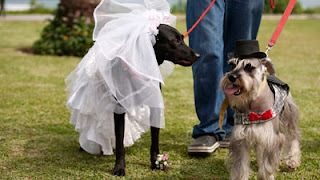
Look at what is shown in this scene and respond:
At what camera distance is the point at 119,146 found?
3.77 meters

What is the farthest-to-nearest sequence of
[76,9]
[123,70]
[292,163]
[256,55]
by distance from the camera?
[76,9] → [292,163] → [123,70] → [256,55]

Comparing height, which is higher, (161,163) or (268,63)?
(268,63)

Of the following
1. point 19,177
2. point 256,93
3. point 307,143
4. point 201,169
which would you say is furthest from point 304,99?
point 19,177

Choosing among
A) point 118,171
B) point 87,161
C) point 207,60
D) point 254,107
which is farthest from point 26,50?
point 254,107

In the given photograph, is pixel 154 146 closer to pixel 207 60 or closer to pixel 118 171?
pixel 118 171

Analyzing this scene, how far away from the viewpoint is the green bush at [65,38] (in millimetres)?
11095

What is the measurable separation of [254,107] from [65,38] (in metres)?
8.92

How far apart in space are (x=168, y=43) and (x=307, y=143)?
2.09 metres

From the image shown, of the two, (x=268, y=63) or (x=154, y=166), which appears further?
(x=154, y=166)

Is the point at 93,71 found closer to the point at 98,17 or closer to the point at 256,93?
the point at 98,17

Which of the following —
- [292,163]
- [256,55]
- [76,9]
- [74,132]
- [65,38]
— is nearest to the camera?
[256,55]

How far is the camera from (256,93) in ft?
9.89

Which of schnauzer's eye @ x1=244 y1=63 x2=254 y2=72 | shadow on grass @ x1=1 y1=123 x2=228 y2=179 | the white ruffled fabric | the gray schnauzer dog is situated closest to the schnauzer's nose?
the gray schnauzer dog

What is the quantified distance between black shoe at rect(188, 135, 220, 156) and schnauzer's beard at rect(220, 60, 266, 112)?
3.74 feet
